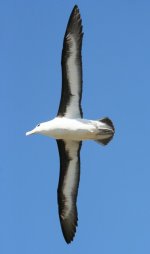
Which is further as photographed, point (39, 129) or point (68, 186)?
point (68, 186)

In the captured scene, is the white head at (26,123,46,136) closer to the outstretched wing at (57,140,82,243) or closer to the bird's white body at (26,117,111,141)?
the bird's white body at (26,117,111,141)

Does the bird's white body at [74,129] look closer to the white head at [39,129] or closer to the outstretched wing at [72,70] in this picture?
the white head at [39,129]

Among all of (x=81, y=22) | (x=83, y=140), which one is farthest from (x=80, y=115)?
(x=81, y=22)

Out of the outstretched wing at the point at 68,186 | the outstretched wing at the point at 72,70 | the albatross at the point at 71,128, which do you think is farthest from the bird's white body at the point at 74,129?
the outstretched wing at the point at 68,186

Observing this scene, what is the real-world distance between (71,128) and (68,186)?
186cm

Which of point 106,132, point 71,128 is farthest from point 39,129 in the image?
point 106,132

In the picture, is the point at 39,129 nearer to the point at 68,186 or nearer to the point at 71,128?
the point at 71,128

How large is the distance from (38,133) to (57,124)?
0.49 metres

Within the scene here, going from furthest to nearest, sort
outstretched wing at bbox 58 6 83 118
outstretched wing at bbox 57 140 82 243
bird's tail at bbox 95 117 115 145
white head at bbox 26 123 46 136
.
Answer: outstretched wing at bbox 57 140 82 243 → outstretched wing at bbox 58 6 83 118 → white head at bbox 26 123 46 136 → bird's tail at bbox 95 117 115 145

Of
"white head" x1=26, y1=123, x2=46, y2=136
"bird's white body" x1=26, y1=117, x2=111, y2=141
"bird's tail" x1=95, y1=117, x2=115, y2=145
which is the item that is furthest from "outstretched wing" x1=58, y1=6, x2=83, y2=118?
"bird's tail" x1=95, y1=117, x2=115, y2=145

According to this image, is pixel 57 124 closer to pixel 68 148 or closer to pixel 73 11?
pixel 68 148

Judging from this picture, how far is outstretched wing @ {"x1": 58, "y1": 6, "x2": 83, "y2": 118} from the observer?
1759 centimetres

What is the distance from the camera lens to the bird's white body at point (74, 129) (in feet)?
56.5

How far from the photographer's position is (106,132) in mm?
17375
